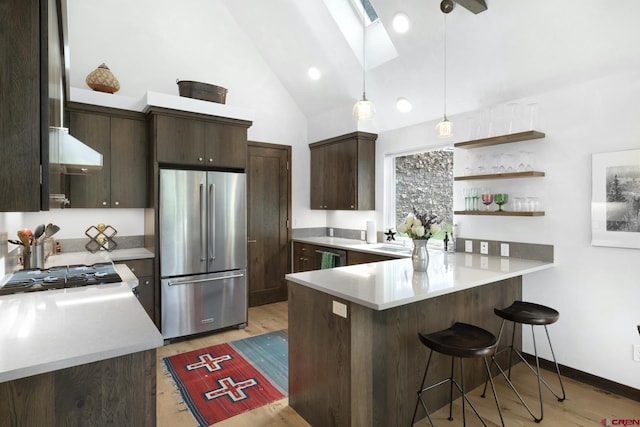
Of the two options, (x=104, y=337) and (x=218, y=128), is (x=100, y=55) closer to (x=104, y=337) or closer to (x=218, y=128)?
(x=218, y=128)

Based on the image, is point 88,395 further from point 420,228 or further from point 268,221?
point 268,221

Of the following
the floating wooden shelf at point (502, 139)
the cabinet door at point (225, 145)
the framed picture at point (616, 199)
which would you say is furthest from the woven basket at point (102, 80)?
the framed picture at point (616, 199)

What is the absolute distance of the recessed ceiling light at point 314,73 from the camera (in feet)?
14.8

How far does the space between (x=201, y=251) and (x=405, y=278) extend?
7.63ft

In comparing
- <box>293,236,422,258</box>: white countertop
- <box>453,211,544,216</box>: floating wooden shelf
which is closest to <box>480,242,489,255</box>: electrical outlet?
<box>453,211,544,216</box>: floating wooden shelf

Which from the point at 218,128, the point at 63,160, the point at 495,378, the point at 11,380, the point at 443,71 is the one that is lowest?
the point at 495,378

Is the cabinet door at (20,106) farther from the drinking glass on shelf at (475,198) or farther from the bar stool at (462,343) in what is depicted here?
the drinking glass on shelf at (475,198)

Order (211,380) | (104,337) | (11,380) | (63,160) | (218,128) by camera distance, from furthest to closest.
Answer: (218,128)
(211,380)
(63,160)
(104,337)
(11,380)

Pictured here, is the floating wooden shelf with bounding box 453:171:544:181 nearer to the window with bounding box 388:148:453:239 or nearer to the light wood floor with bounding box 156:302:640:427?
the window with bounding box 388:148:453:239

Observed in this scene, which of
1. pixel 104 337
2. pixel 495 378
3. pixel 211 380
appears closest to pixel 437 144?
pixel 495 378

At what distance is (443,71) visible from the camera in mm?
3395

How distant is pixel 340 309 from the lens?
2010 millimetres

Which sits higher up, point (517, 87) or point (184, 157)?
point (517, 87)

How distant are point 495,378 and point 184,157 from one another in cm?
362
